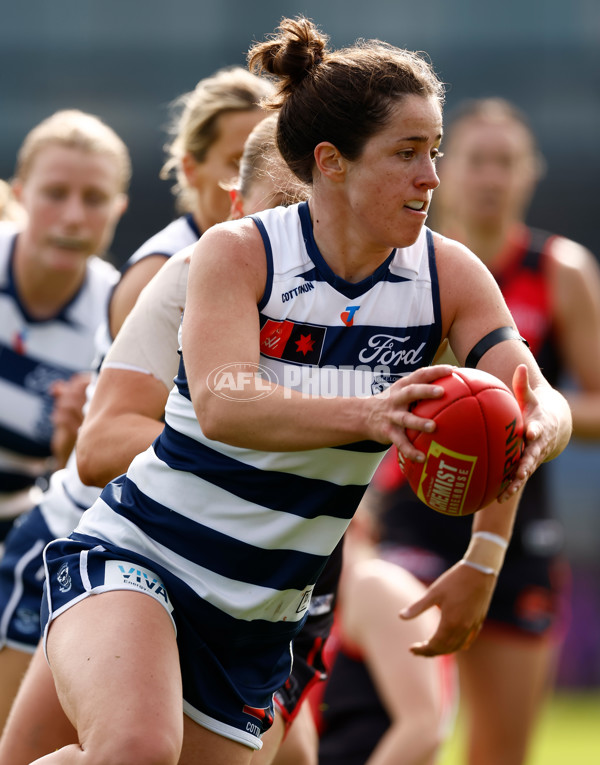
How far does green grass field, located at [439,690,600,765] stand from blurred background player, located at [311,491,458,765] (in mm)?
4492

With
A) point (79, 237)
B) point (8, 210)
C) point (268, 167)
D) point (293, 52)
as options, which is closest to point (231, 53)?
point (8, 210)

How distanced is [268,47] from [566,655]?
37.6 feet

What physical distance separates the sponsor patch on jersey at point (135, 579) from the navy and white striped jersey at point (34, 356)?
198 cm

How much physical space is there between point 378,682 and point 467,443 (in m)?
2.24

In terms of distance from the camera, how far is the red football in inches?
88.2

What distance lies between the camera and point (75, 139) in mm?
4441

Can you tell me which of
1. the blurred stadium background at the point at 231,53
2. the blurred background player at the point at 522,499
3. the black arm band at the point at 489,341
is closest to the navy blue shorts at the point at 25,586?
the black arm band at the point at 489,341

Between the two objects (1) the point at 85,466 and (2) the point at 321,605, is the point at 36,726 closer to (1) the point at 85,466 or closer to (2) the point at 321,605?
(1) the point at 85,466

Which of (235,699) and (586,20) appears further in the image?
(586,20)

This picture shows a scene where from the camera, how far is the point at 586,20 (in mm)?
22188

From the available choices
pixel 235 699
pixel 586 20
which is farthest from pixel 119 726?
pixel 586 20

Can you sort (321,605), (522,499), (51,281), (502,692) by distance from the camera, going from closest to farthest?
(321,605), (51,281), (502,692), (522,499)

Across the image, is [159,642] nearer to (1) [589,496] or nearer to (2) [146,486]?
(2) [146,486]

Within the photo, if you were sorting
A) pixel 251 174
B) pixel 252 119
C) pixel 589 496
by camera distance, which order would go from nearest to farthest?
pixel 251 174 → pixel 252 119 → pixel 589 496
